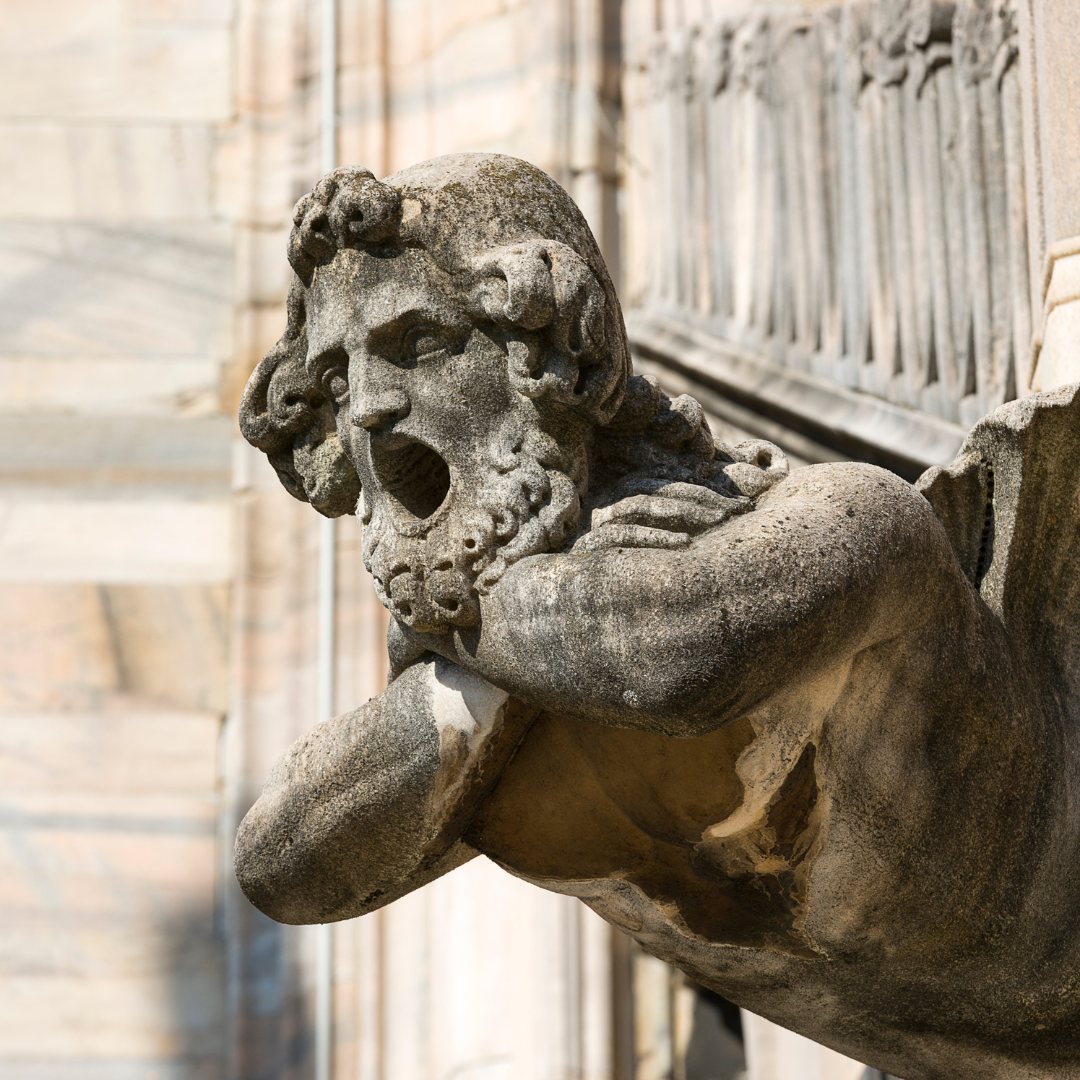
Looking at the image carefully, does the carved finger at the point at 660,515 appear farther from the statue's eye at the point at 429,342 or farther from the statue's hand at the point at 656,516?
the statue's eye at the point at 429,342

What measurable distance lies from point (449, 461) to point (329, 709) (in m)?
2.44

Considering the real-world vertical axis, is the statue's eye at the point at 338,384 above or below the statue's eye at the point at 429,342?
below

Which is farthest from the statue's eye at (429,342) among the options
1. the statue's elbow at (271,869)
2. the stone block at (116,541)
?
the stone block at (116,541)

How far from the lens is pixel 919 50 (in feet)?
11.1

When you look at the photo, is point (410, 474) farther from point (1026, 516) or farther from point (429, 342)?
point (1026, 516)

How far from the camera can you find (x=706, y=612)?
1.33 metres

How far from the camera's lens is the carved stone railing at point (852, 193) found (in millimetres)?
3146

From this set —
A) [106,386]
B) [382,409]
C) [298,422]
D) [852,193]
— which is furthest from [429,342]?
[106,386]

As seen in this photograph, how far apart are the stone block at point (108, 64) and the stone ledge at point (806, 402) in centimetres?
127

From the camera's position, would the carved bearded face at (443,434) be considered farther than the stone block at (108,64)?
No

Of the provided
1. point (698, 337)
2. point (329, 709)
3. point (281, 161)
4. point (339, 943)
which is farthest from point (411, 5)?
A: point (339, 943)

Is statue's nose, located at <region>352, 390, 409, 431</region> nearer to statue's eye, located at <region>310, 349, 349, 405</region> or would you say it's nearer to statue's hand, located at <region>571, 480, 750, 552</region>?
statue's eye, located at <region>310, 349, 349, 405</region>

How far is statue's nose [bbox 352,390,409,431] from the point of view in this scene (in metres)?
1.47

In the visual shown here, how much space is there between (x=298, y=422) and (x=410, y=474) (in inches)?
5.9
